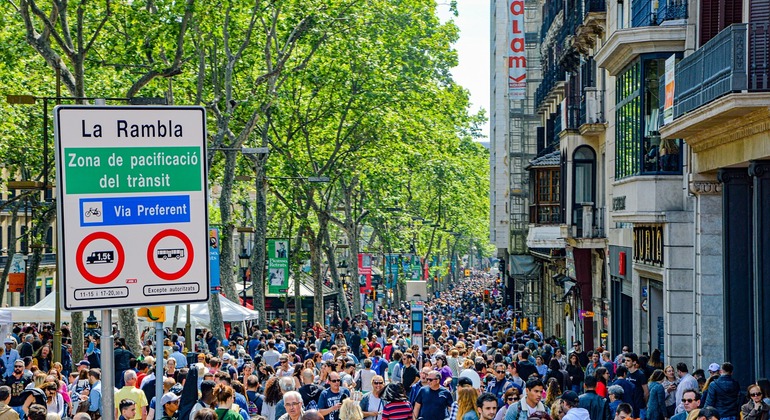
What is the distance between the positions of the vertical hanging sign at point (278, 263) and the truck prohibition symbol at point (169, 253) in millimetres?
35132

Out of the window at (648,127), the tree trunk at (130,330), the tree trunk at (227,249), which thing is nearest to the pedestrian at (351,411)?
the window at (648,127)

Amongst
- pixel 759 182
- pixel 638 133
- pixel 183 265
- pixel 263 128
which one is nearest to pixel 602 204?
pixel 638 133

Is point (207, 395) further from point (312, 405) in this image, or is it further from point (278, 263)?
point (278, 263)

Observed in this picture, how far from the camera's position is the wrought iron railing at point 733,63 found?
53.9 ft

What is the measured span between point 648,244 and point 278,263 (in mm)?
18657

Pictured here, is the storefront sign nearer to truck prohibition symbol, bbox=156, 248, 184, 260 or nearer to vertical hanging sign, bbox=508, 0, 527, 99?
truck prohibition symbol, bbox=156, 248, 184, 260

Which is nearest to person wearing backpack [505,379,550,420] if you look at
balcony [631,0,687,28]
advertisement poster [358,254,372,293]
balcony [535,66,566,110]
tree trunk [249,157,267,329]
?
balcony [631,0,687,28]

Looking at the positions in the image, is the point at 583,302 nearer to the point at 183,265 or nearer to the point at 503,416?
the point at 503,416

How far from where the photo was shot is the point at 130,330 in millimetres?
27625

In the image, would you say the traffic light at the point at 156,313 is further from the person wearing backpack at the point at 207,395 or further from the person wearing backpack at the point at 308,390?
the person wearing backpack at the point at 308,390

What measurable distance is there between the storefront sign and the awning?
40.2 feet

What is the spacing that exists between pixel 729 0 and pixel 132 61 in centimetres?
1267

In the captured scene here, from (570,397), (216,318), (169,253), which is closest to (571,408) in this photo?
(570,397)

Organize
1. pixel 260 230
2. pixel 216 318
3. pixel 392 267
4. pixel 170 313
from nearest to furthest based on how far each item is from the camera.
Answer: pixel 216 318 → pixel 170 313 → pixel 260 230 → pixel 392 267
